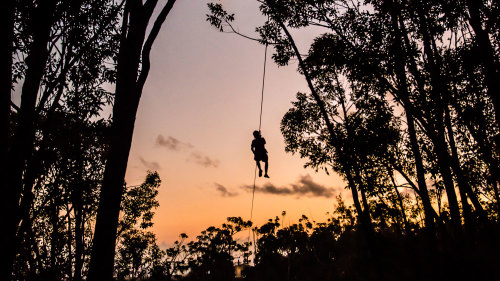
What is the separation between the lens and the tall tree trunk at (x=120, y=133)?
4.09m

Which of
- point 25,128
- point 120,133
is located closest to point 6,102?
point 120,133

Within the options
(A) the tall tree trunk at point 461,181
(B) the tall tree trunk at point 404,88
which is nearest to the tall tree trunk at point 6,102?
(B) the tall tree trunk at point 404,88

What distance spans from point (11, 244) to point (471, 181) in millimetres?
17650

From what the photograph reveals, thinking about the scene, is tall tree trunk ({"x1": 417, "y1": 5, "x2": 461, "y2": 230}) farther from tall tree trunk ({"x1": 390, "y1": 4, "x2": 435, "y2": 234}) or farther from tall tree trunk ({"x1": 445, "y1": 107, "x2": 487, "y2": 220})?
tall tree trunk ({"x1": 390, "y1": 4, "x2": 435, "y2": 234})

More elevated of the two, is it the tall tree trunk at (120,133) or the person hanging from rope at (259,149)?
the person hanging from rope at (259,149)

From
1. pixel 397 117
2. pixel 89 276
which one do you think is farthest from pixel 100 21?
pixel 397 117

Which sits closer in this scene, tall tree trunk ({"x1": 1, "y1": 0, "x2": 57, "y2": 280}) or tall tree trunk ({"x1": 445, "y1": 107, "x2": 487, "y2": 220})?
tall tree trunk ({"x1": 1, "y1": 0, "x2": 57, "y2": 280})

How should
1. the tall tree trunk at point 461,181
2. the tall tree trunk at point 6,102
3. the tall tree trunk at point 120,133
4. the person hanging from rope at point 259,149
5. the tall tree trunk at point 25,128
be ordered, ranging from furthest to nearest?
the person hanging from rope at point 259,149
the tall tree trunk at point 461,181
the tall tree trunk at point 25,128
the tall tree trunk at point 120,133
the tall tree trunk at point 6,102

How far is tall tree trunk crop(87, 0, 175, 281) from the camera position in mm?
4090

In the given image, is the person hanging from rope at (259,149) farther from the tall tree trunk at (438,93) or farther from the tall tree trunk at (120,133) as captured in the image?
the tall tree trunk at (120,133)

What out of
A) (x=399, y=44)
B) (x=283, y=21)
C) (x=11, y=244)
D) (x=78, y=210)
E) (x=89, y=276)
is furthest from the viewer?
(x=283, y=21)

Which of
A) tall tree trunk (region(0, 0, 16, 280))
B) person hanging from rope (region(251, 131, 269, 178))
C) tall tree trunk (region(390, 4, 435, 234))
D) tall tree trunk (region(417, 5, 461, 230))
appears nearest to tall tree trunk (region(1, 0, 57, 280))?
tall tree trunk (region(0, 0, 16, 280))

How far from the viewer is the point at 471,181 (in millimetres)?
14828

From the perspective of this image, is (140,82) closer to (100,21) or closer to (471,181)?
(100,21)
